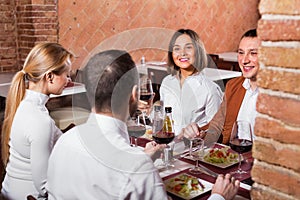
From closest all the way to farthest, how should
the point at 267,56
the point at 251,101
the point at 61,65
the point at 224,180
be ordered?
the point at 267,56 → the point at 224,180 → the point at 61,65 → the point at 251,101

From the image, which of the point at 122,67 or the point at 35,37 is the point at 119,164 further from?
the point at 35,37

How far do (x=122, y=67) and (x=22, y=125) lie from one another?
0.79 m

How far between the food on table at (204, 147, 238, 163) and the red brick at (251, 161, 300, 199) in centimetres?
88

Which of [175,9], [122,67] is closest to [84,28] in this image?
[175,9]

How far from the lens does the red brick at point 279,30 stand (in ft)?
2.71

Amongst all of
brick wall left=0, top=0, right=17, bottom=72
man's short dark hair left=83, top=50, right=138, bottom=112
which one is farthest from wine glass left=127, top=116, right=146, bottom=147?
brick wall left=0, top=0, right=17, bottom=72

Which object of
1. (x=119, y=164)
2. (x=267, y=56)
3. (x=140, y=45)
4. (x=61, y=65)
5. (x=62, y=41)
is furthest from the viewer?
(x=140, y=45)

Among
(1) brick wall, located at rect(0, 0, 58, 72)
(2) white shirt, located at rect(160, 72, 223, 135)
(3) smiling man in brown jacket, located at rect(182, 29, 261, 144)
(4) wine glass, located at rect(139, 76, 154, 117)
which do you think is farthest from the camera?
(1) brick wall, located at rect(0, 0, 58, 72)

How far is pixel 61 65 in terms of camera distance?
2.01 meters

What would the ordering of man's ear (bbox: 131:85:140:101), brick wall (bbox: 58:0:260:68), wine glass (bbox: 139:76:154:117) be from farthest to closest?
brick wall (bbox: 58:0:260:68), wine glass (bbox: 139:76:154:117), man's ear (bbox: 131:85:140:101)

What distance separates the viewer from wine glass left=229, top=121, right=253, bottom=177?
171 centimetres

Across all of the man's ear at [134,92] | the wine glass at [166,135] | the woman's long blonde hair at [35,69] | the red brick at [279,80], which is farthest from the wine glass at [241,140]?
the woman's long blonde hair at [35,69]

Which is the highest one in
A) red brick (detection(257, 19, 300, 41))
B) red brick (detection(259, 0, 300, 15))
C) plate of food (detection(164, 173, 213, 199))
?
red brick (detection(259, 0, 300, 15))

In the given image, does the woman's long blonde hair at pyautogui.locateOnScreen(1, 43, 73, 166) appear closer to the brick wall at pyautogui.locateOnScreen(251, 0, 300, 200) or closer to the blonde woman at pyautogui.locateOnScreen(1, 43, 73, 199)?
the blonde woman at pyautogui.locateOnScreen(1, 43, 73, 199)
